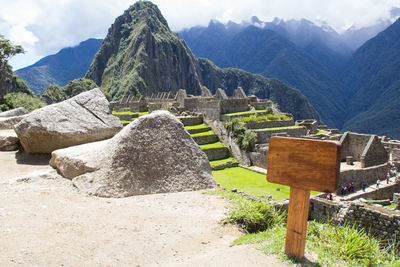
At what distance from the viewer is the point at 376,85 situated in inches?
5536

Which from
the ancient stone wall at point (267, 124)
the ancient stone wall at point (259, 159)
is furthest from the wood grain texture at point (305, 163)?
the ancient stone wall at point (267, 124)

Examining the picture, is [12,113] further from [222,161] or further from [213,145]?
[213,145]

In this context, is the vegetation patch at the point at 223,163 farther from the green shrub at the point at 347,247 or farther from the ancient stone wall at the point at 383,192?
the green shrub at the point at 347,247

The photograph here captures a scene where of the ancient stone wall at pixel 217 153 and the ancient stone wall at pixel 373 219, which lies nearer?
the ancient stone wall at pixel 373 219

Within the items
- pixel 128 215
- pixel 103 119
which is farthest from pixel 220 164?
pixel 128 215

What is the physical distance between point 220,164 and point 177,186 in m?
19.6

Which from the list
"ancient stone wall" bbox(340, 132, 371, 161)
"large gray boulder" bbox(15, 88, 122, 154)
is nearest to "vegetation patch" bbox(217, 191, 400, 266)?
"large gray boulder" bbox(15, 88, 122, 154)

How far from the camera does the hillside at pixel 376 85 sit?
96.8 m

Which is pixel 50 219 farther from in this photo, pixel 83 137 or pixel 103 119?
pixel 103 119

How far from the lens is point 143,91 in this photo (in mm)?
155625

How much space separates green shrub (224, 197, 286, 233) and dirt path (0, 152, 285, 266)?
24 centimetres

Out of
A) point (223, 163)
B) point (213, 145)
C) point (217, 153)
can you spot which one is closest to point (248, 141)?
point (223, 163)

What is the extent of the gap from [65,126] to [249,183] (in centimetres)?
1459

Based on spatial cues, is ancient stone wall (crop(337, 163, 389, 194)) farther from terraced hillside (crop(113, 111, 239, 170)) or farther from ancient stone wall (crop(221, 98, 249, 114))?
ancient stone wall (crop(221, 98, 249, 114))
